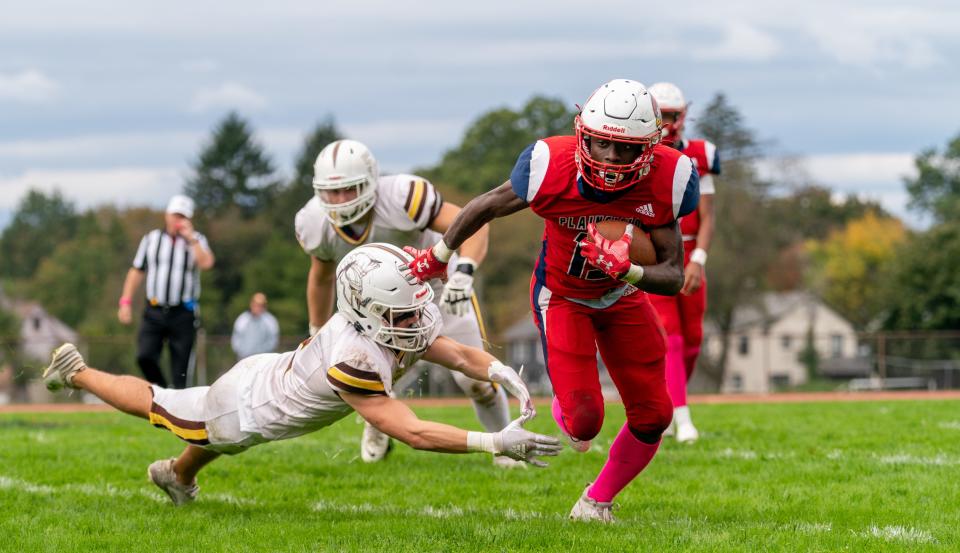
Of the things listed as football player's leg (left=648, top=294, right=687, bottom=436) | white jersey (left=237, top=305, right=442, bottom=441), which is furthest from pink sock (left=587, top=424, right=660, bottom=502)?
football player's leg (left=648, top=294, right=687, bottom=436)

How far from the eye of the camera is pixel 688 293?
7.44m

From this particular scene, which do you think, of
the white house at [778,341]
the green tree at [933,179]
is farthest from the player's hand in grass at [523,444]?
the green tree at [933,179]

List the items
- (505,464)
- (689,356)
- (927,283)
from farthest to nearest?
(927,283) < (689,356) < (505,464)

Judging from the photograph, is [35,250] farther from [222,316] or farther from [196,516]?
[196,516]

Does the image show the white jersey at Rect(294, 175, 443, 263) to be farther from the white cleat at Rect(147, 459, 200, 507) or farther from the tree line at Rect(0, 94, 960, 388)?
the tree line at Rect(0, 94, 960, 388)

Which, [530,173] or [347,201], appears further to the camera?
[347,201]

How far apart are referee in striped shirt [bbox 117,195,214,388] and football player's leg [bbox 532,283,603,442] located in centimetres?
517

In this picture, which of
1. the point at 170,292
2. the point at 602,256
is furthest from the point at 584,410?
the point at 170,292

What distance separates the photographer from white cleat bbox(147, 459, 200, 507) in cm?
546

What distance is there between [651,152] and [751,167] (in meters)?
37.0

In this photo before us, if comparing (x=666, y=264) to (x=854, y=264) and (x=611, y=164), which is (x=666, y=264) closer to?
(x=611, y=164)

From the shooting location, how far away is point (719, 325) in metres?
40.3

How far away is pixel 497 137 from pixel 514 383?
5703 centimetres

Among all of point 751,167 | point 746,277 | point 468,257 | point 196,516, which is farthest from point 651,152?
point 751,167
